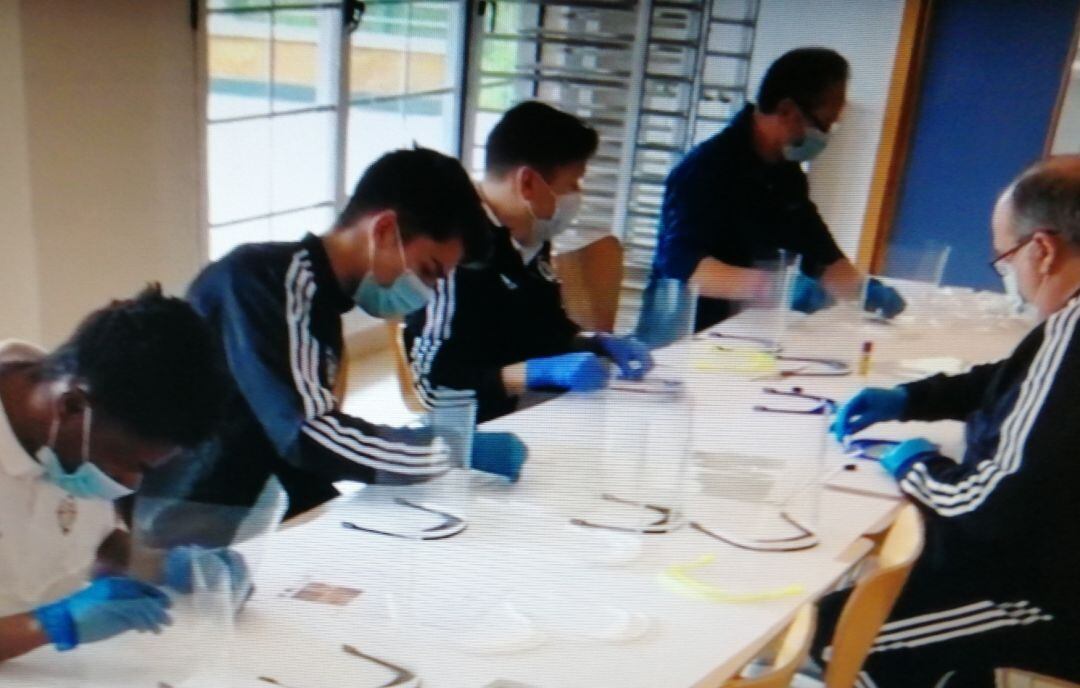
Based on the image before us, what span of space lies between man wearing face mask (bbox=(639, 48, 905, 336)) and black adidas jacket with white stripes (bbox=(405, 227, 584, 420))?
422 millimetres

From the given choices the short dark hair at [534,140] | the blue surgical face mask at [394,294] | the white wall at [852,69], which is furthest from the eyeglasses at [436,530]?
the white wall at [852,69]

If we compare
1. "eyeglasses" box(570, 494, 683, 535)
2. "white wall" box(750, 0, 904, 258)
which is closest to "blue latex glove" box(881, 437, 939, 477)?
"eyeglasses" box(570, 494, 683, 535)

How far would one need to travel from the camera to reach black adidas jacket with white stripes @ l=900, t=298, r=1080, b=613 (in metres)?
1.35

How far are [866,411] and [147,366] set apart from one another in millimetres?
1154

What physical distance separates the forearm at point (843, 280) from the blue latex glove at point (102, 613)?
6.05 feet

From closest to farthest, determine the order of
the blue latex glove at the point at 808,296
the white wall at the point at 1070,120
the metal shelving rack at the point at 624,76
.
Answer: the blue latex glove at the point at 808,296 < the white wall at the point at 1070,120 < the metal shelving rack at the point at 624,76

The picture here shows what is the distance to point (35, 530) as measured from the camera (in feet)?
3.54

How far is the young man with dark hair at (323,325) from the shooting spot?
1.35 m

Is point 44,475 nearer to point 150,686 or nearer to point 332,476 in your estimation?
point 150,686

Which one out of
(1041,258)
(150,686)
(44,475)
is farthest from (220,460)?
(1041,258)

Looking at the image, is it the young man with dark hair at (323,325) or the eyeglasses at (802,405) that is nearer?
the young man with dark hair at (323,325)

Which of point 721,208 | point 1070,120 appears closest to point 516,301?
point 721,208

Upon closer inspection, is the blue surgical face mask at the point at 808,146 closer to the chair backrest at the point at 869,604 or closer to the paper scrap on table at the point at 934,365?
the paper scrap on table at the point at 934,365

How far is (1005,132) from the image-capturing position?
3.63 meters
